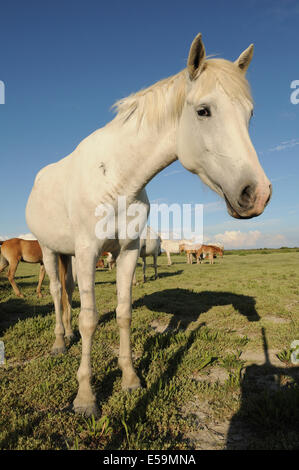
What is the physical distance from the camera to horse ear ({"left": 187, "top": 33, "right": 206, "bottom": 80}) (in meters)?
2.05

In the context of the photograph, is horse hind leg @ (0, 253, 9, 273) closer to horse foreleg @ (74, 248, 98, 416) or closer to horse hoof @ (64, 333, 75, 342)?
horse hoof @ (64, 333, 75, 342)

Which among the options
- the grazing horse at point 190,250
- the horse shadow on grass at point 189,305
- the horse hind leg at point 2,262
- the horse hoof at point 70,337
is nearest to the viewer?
the horse hoof at point 70,337

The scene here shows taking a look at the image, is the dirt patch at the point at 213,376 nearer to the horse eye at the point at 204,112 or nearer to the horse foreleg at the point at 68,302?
the horse foreleg at the point at 68,302

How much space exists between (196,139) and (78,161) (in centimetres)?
149

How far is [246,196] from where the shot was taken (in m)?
1.91

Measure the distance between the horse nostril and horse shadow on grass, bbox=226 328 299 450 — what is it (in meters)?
1.82

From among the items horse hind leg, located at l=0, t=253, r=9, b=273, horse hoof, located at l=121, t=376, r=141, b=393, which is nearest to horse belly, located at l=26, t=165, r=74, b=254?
horse hoof, located at l=121, t=376, r=141, b=393

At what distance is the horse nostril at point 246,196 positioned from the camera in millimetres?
1881

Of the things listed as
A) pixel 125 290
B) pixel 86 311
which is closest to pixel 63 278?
pixel 125 290

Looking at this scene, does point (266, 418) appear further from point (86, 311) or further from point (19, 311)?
point (19, 311)

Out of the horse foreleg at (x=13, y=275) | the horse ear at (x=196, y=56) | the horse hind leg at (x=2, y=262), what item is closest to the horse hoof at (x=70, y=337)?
the horse ear at (x=196, y=56)

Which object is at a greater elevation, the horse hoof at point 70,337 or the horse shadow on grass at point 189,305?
the horse hoof at point 70,337
